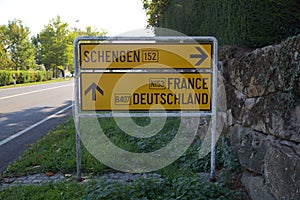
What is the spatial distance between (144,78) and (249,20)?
1.42m

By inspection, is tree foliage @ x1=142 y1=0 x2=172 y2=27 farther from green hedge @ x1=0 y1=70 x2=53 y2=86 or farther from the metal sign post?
green hedge @ x1=0 y1=70 x2=53 y2=86

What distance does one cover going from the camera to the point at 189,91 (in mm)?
3904

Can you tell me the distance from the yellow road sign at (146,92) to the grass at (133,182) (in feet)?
2.35

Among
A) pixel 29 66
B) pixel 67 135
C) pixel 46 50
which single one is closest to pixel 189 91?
pixel 67 135

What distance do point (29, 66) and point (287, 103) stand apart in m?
50.0

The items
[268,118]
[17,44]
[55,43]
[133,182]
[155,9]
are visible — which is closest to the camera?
[268,118]

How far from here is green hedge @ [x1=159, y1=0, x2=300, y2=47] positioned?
119 inches

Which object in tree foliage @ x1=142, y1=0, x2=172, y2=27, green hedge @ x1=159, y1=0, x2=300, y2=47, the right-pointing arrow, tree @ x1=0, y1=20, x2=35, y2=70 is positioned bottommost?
the right-pointing arrow

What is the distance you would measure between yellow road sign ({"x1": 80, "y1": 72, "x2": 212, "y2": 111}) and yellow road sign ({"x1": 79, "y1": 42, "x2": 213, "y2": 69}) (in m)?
0.13

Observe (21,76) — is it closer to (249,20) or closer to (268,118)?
(249,20)

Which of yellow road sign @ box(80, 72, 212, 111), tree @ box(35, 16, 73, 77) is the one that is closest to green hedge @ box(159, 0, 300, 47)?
yellow road sign @ box(80, 72, 212, 111)

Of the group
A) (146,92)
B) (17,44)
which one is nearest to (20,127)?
(146,92)

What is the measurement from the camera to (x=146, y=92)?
392 cm

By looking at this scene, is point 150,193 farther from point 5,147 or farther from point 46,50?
point 46,50
